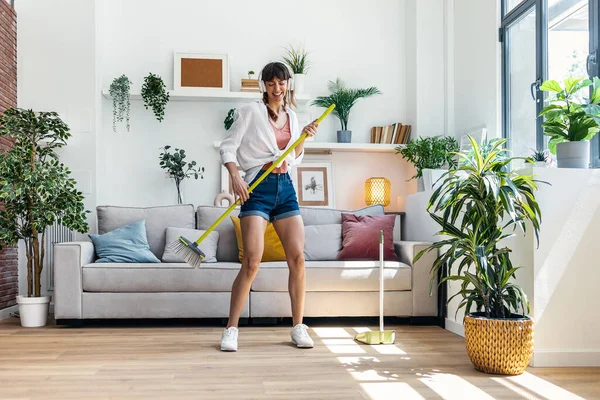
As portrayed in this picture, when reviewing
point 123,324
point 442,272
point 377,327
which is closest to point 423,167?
point 442,272

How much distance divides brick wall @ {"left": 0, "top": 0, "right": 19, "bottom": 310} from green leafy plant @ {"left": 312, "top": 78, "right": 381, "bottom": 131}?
2.39 m

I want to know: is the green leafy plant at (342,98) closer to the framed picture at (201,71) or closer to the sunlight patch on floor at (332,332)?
the framed picture at (201,71)

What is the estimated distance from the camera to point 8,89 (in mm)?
4812

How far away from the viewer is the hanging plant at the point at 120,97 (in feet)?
16.9

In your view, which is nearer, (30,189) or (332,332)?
(332,332)

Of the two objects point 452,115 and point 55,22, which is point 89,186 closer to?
point 55,22

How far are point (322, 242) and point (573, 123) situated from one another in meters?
2.04

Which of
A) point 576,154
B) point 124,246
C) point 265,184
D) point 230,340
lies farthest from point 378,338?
point 124,246

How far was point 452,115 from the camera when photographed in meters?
5.40

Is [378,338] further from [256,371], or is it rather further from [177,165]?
[177,165]

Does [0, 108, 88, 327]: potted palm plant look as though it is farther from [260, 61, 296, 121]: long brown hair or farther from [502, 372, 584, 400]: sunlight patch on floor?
[502, 372, 584, 400]: sunlight patch on floor

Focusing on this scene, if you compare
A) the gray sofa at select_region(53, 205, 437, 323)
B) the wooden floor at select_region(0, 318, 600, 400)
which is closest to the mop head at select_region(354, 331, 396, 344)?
the wooden floor at select_region(0, 318, 600, 400)

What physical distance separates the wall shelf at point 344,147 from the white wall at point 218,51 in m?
0.12

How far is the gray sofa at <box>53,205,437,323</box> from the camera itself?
407cm
